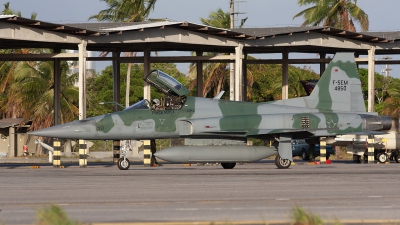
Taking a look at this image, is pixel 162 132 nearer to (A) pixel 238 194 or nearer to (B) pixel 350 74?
(B) pixel 350 74

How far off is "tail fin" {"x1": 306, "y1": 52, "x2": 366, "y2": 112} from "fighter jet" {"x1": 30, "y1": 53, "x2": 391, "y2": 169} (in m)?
0.58

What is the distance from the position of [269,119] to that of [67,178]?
26.2 feet

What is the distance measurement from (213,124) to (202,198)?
1036cm

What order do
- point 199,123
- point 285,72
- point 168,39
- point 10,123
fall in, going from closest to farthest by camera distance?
point 199,123 < point 168,39 < point 285,72 < point 10,123

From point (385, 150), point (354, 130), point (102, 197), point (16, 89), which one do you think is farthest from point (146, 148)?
point (16, 89)

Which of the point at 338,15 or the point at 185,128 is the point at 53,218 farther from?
the point at 338,15

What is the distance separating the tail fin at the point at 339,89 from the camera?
26.2 metres

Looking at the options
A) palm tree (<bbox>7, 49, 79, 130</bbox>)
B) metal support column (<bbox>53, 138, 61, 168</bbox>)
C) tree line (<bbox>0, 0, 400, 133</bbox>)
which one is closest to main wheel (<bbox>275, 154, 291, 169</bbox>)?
metal support column (<bbox>53, 138, 61, 168</bbox>)

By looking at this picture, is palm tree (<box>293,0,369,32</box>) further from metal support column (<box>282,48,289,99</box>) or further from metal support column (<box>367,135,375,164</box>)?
metal support column (<box>367,135,375,164</box>)

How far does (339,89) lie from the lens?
2645cm

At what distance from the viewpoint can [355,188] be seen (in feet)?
51.5

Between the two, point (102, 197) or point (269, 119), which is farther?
point (269, 119)

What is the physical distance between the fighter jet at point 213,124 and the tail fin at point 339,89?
58 centimetres

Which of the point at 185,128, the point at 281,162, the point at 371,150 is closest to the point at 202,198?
the point at 185,128
